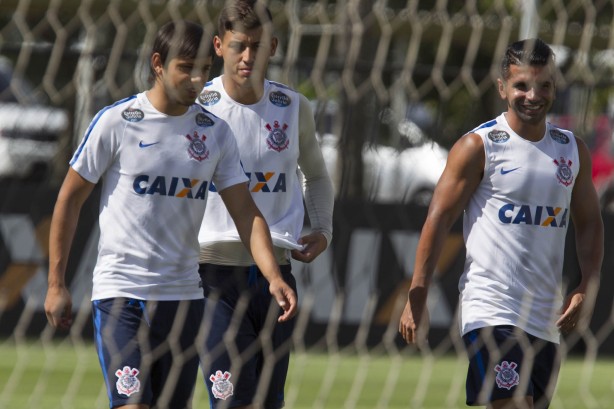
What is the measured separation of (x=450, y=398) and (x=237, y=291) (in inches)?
119

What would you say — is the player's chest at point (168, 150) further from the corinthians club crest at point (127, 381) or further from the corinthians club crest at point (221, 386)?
the corinthians club crest at point (221, 386)

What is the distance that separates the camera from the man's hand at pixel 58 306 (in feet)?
13.7

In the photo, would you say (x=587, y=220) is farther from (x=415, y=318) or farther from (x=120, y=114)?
(x=120, y=114)

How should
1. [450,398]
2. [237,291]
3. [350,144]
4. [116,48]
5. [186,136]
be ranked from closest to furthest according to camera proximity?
[186,136] < [237,291] < [450,398] < [116,48] < [350,144]

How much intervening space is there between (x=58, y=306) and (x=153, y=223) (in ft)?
1.39

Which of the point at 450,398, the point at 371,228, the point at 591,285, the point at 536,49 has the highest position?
the point at 536,49

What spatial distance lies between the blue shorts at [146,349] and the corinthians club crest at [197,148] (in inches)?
19.3

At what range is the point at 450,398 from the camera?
7.53 metres

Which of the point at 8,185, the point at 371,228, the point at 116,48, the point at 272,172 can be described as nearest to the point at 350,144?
the point at 371,228

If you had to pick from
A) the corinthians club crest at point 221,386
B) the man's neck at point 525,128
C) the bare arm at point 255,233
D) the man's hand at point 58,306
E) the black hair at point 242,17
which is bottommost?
the corinthians club crest at point 221,386

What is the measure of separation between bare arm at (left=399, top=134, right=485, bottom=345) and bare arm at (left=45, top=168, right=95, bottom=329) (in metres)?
1.14

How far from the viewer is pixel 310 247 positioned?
197 inches

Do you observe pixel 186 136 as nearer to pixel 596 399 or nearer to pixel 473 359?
pixel 473 359

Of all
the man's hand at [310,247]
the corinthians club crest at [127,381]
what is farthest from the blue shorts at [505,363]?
the corinthians club crest at [127,381]
